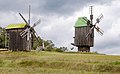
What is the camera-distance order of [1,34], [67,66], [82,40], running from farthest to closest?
[1,34] → [82,40] → [67,66]

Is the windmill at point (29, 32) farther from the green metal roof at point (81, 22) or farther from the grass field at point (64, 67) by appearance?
the grass field at point (64, 67)

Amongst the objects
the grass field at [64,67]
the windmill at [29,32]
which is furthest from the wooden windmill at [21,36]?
the grass field at [64,67]

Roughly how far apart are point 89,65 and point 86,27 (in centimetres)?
3850

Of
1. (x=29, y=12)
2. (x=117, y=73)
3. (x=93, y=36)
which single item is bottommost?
(x=117, y=73)

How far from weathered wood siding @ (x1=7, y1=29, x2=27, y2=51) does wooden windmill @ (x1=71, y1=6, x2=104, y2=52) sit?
12.4m

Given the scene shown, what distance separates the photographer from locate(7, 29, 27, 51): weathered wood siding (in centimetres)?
8125

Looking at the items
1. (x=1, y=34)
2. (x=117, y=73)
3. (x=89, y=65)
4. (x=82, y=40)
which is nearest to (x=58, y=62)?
(x=89, y=65)

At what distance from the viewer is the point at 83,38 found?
78.6 meters

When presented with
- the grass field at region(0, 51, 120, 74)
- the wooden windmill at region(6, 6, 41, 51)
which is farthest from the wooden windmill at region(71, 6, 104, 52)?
the grass field at region(0, 51, 120, 74)

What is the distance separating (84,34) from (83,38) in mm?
976

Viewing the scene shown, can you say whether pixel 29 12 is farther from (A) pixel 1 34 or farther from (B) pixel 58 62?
(B) pixel 58 62

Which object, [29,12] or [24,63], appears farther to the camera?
[29,12]

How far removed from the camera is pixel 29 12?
83875 mm

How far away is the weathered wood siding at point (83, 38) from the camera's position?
7844 cm
